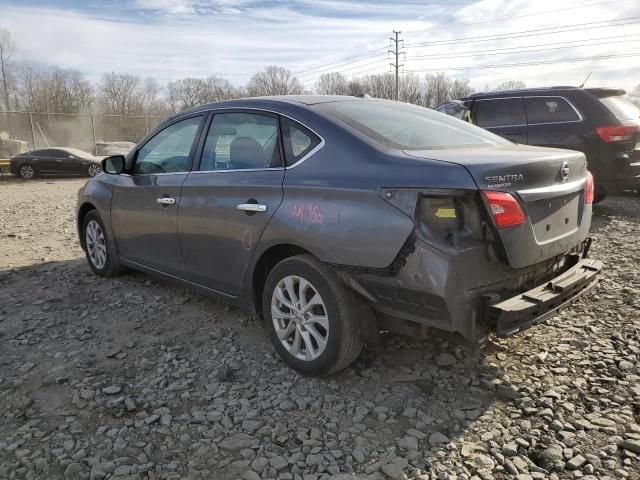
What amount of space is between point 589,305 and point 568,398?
152 centimetres

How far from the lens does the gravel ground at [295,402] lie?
2.41m

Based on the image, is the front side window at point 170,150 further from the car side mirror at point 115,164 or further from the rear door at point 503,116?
the rear door at point 503,116

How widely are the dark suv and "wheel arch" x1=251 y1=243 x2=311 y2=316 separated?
516 cm

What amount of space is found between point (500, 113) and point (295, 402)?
6.63 metres

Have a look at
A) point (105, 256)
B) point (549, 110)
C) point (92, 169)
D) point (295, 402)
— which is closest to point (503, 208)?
point (295, 402)

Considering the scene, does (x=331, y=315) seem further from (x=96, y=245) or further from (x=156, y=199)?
(x=96, y=245)

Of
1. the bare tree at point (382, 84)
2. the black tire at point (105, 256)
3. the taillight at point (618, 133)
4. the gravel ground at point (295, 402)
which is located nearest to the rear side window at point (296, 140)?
the gravel ground at point (295, 402)

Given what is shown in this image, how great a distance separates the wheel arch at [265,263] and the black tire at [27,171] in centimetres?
2002

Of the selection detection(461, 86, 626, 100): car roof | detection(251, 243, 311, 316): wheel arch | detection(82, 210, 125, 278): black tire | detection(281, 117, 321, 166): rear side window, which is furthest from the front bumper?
detection(461, 86, 626, 100): car roof

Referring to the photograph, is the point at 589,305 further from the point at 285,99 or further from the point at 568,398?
the point at 285,99

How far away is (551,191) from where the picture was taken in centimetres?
277

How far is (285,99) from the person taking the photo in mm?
3531

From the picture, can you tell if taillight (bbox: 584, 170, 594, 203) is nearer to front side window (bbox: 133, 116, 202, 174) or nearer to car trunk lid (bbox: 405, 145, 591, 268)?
car trunk lid (bbox: 405, 145, 591, 268)

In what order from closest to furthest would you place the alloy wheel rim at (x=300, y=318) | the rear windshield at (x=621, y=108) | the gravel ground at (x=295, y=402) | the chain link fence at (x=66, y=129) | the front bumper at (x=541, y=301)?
1. the gravel ground at (x=295, y=402)
2. the front bumper at (x=541, y=301)
3. the alloy wheel rim at (x=300, y=318)
4. the rear windshield at (x=621, y=108)
5. the chain link fence at (x=66, y=129)
